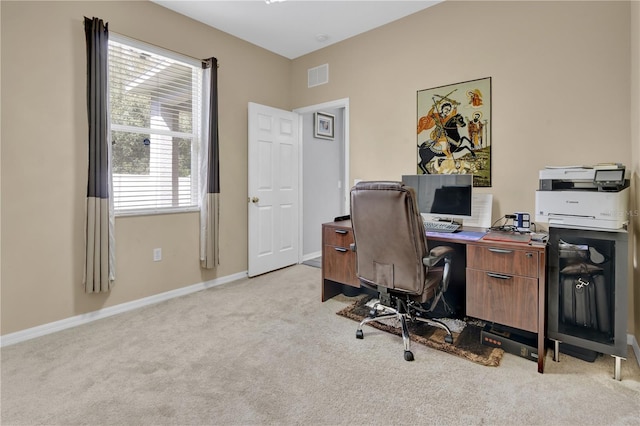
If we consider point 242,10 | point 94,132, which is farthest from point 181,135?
point 242,10

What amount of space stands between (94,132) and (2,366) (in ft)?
5.59

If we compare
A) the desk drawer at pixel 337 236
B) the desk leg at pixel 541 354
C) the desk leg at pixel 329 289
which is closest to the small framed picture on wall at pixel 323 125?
the desk drawer at pixel 337 236

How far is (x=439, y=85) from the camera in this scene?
307 centimetres

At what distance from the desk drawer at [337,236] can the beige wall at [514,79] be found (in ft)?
3.04

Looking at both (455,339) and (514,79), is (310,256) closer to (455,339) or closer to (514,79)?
(455,339)

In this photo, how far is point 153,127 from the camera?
3.08 metres

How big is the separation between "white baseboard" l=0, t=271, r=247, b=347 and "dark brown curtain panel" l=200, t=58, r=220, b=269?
286mm

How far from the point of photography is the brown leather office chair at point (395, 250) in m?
2.00

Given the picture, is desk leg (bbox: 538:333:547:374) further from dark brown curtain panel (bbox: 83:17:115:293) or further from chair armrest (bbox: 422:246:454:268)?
dark brown curtain panel (bbox: 83:17:115:293)

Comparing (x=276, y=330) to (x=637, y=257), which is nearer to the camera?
(x=637, y=257)

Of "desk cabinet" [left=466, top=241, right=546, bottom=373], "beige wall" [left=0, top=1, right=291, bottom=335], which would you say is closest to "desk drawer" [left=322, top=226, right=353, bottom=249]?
"desk cabinet" [left=466, top=241, right=546, bottom=373]

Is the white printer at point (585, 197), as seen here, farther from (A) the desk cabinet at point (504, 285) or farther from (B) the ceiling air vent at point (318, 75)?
(B) the ceiling air vent at point (318, 75)

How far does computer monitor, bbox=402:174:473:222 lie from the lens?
8.44 ft

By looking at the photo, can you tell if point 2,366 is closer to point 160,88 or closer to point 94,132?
point 94,132
